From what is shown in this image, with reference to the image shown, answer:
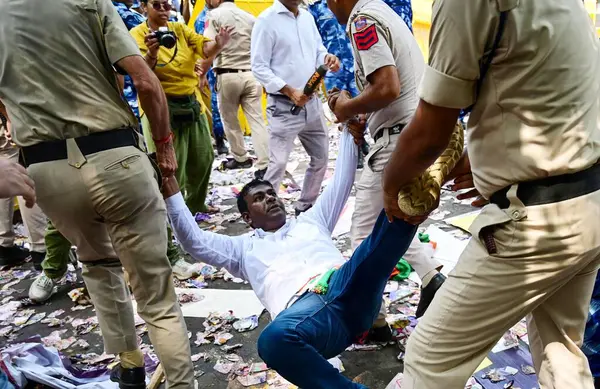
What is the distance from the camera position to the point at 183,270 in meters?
4.12

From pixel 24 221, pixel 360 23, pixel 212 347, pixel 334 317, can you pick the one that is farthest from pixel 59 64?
pixel 24 221

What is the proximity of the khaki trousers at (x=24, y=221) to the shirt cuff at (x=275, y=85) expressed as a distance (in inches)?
84.1

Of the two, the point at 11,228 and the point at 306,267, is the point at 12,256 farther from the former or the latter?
the point at 306,267

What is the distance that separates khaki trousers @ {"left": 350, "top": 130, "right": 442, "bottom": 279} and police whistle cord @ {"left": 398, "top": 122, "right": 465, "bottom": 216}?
877 mm

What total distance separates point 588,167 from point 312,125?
3.43 m

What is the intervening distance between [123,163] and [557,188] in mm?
1777

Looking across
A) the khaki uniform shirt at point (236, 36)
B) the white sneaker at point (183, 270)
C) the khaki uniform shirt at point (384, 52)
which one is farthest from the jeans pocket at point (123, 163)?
the khaki uniform shirt at point (236, 36)

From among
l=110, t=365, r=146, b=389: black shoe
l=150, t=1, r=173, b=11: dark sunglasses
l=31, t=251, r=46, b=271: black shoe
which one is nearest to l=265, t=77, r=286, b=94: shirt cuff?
l=150, t=1, r=173, b=11: dark sunglasses

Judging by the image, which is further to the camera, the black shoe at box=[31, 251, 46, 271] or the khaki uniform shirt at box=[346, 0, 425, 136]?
the black shoe at box=[31, 251, 46, 271]

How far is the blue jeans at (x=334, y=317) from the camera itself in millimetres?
2123

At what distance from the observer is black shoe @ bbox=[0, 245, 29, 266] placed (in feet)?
15.1

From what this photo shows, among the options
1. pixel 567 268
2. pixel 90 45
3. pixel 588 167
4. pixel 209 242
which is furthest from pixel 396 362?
pixel 90 45

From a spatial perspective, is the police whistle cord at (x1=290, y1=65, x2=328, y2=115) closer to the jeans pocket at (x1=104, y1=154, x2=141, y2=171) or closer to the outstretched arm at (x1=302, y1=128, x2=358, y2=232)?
the outstretched arm at (x1=302, y1=128, x2=358, y2=232)

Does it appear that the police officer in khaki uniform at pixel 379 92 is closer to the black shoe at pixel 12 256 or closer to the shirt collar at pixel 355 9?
the shirt collar at pixel 355 9
